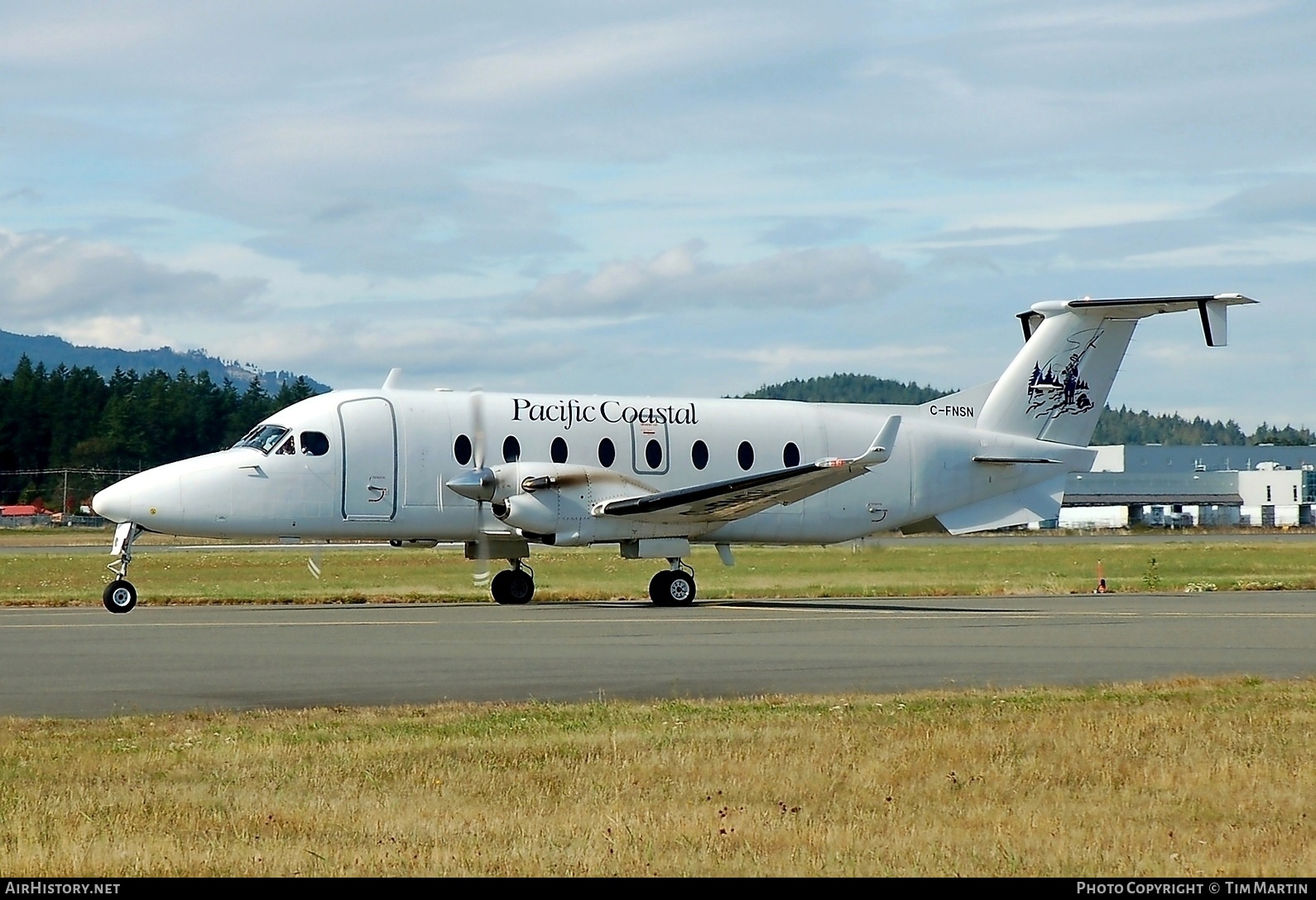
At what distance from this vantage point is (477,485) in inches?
1092

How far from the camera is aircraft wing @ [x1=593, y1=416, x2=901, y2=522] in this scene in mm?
27641

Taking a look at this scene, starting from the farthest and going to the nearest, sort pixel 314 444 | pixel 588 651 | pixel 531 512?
1. pixel 531 512
2. pixel 314 444
3. pixel 588 651

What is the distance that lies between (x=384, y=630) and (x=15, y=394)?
9650cm

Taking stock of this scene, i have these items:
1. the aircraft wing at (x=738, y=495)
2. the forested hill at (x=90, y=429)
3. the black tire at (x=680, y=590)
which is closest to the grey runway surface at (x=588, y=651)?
the black tire at (x=680, y=590)

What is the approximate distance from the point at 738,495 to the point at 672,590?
7.18 feet

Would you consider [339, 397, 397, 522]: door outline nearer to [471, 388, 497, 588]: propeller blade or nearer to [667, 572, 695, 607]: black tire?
[471, 388, 497, 588]: propeller blade

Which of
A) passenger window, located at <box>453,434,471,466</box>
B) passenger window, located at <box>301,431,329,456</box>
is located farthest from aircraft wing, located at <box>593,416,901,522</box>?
passenger window, located at <box>301,431,329,456</box>

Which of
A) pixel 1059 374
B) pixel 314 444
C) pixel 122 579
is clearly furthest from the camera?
pixel 1059 374

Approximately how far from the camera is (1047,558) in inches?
1939

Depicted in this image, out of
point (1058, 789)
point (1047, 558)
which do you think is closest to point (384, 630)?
point (1058, 789)

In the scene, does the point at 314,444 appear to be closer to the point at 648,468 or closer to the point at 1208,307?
the point at 648,468

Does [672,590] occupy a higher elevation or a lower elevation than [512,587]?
lower

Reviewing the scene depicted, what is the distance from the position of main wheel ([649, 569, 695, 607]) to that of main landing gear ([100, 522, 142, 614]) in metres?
9.27

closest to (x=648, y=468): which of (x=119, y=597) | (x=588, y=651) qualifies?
(x=119, y=597)
